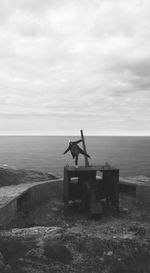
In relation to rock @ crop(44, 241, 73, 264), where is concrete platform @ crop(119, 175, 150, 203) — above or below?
above

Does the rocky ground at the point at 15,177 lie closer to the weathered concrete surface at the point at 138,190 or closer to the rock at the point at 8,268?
the weathered concrete surface at the point at 138,190

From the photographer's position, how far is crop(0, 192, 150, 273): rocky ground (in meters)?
5.77

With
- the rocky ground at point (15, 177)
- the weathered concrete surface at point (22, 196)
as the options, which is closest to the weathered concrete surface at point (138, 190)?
the weathered concrete surface at point (22, 196)

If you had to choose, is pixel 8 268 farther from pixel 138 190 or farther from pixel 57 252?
pixel 138 190

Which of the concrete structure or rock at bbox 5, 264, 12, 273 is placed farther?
the concrete structure

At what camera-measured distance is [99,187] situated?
1106 cm

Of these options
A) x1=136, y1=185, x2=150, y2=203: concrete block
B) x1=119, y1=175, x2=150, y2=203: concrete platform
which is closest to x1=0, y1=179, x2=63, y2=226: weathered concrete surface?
x1=119, y1=175, x2=150, y2=203: concrete platform

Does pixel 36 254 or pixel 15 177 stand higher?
pixel 15 177

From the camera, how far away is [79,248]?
6664 mm

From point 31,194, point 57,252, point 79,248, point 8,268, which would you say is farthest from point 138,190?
point 8,268

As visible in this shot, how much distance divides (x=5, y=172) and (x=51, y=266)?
31.8 feet

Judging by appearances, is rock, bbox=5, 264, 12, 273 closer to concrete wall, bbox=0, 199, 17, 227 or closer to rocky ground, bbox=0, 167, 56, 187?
concrete wall, bbox=0, 199, 17, 227

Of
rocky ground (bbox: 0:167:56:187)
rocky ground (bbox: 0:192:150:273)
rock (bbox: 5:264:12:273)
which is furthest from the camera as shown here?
rocky ground (bbox: 0:167:56:187)

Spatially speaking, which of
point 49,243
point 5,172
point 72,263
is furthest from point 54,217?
point 5,172
